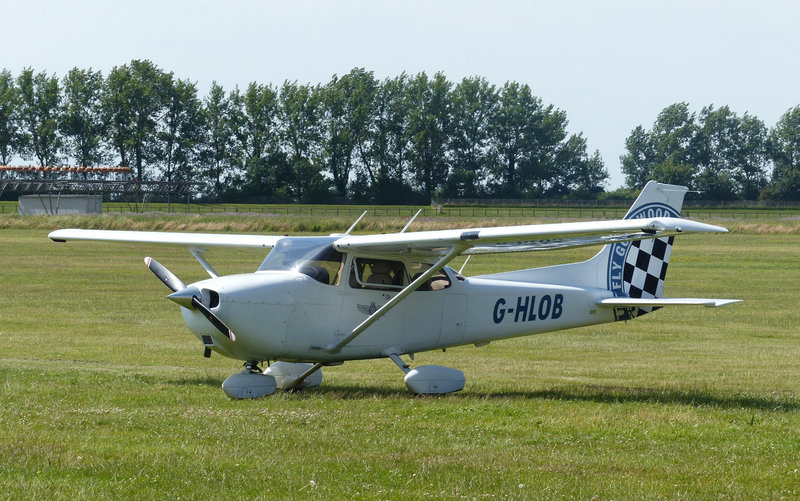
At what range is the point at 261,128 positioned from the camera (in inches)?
4651

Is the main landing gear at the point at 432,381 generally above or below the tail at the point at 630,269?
below

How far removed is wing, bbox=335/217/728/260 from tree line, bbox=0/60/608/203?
102 m

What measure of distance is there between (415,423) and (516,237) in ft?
8.54

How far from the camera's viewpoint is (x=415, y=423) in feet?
34.1

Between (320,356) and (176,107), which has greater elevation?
(176,107)

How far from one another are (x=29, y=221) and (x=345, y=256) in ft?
184

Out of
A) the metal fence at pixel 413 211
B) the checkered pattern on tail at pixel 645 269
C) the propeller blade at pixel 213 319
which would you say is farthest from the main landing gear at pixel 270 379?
the metal fence at pixel 413 211

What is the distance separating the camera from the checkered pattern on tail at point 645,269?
49.2 ft

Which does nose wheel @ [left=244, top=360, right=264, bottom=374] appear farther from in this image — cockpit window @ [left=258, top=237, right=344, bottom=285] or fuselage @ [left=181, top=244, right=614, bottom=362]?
cockpit window @ [left=258, top=237, right=344, bottom=285]

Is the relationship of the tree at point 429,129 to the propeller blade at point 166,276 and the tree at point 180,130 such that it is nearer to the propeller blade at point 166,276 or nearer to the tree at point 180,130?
the tree at point 180,130

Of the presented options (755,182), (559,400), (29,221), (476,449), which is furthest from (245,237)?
(755,182)

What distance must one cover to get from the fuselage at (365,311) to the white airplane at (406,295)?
0.01m

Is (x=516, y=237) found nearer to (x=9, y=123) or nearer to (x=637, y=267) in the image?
(x=637, y=267)

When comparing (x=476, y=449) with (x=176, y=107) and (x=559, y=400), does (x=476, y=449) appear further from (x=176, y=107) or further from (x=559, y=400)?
(x=176, y=107)
